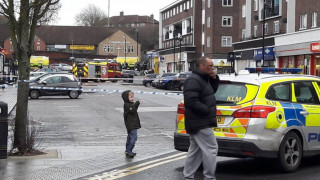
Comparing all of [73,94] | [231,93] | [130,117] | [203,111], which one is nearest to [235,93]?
[231,93]

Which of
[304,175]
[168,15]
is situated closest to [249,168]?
[304,175]

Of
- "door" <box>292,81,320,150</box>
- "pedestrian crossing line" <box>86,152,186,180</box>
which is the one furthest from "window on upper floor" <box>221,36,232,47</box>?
"door" <box>292,81,320,150</box>

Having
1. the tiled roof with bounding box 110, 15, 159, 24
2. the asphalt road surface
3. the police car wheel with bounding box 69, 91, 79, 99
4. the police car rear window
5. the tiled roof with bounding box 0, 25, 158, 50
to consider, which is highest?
the tiled roof with bounding box 110, 15, 159, 24

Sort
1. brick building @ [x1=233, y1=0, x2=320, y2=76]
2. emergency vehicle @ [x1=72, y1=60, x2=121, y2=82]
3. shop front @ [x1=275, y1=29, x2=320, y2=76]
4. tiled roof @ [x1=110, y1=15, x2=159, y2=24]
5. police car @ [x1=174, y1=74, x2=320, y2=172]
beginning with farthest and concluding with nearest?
tiled roof @ [x1=110, y1=15, x2=159, y2=24]
emergency vehicle @ [x1=72, y1=60, x2=121, y2=82]
brick building @ [x1=233, y1=0, x2=320, y2=76]
shop front @ [x1=275, y1=29, x2=320, y2=76]
police car @ [x1=174, y1=74, x2=320, y2=172]

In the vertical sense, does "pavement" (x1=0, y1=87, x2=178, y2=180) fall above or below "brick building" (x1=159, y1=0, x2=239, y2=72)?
below

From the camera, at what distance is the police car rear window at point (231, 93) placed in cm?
900

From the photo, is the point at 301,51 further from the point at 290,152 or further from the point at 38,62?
the point at 38,62

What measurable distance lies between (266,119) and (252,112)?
0.81 ft

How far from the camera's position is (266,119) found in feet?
28.6

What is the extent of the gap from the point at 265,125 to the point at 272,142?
0.30 m

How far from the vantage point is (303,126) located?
935cm

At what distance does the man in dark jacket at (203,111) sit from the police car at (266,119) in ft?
3.72

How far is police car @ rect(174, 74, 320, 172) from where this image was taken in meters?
8.69

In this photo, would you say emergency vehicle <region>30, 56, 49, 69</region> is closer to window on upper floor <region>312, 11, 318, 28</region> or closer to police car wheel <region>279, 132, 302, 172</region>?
window on upper floor <region>312, 11, 318, 28</region>
